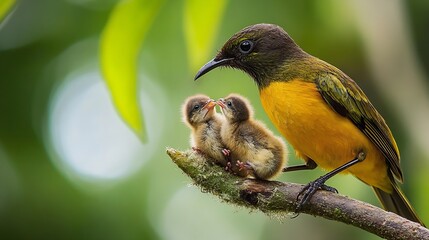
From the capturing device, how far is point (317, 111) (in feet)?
17.2

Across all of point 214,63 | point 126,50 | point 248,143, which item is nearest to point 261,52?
point 214,63

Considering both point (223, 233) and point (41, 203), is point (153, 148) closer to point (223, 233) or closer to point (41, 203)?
point (223, 233)

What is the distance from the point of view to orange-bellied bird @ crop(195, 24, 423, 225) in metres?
5.24

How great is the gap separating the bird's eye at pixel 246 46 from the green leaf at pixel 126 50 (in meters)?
2.32

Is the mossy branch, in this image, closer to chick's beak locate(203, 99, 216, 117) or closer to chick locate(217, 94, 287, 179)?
chick locate(217, 94, 287, 179)

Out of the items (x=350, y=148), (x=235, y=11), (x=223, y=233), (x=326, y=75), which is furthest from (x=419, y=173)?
(x=223, y=233)

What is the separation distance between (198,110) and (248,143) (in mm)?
539

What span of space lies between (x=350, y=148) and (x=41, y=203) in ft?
21.2

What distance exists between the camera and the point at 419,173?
15.2 ft

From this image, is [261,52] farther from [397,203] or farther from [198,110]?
[397,203]

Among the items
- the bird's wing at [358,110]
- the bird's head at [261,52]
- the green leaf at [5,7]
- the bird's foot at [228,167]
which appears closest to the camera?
the green leaf at [5,7]

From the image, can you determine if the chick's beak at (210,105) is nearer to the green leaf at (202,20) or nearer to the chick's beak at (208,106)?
the chick's beak at (208,106)

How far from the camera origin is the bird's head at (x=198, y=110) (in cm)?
525

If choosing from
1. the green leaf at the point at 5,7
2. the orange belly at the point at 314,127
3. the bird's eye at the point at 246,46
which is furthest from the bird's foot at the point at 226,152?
the green leaf at the point at 5,7
